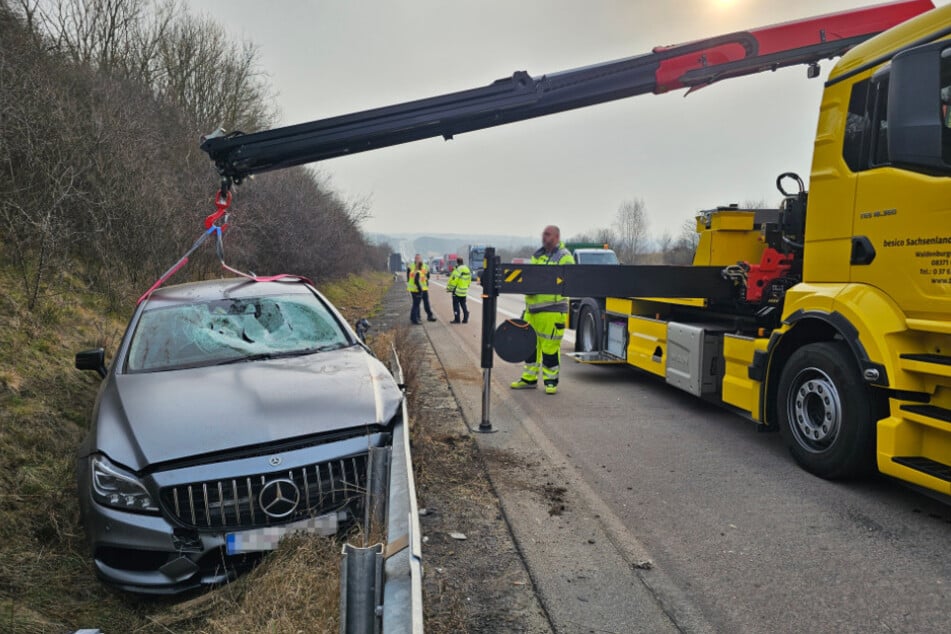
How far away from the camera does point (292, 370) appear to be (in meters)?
3.82

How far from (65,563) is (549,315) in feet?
17.9

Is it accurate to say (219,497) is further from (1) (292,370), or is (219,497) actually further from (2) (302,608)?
(1) (292,370)

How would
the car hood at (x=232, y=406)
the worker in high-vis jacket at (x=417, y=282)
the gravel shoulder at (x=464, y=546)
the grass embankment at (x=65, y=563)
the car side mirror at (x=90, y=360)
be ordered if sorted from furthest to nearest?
the worker in high-vis jacket at (x=417, y=282), the car side mirror at (x=90, y=360), the car hood at (x=232, y=406), the gravel shoulder at (x=464, y=546), the grass embankment at (x=65, y=563)

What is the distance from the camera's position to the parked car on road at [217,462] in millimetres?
2791

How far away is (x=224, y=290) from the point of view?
499 cm

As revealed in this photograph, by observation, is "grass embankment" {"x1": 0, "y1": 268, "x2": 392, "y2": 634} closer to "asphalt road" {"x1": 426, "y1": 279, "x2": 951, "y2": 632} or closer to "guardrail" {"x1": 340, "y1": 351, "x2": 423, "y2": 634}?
"guardrail" {"x1": 340, "y1": 351, "x2": 423, "y2": 634}

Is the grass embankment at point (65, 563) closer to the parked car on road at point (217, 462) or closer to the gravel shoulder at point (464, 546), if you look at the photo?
the parked car on road at point (217, 462)

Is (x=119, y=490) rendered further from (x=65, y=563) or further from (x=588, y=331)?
(x=588, y=331)

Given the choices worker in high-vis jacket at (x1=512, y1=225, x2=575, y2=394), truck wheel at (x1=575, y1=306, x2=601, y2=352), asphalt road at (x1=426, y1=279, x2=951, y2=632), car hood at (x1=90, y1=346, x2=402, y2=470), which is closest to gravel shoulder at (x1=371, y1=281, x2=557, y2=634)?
asphalt road at (x1=426, y1=279, x2=951, y2=632)

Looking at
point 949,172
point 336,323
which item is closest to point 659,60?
point 949,172

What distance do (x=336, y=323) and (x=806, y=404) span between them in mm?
3750

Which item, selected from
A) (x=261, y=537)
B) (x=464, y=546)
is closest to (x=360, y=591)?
(x=261, y=537)

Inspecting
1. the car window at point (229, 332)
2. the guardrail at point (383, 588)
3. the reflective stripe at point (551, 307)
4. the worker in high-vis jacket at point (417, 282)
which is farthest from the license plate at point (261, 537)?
the worker in high-vis jacket at point (417, 282)

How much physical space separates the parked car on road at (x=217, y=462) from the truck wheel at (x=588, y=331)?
6.05 metres
